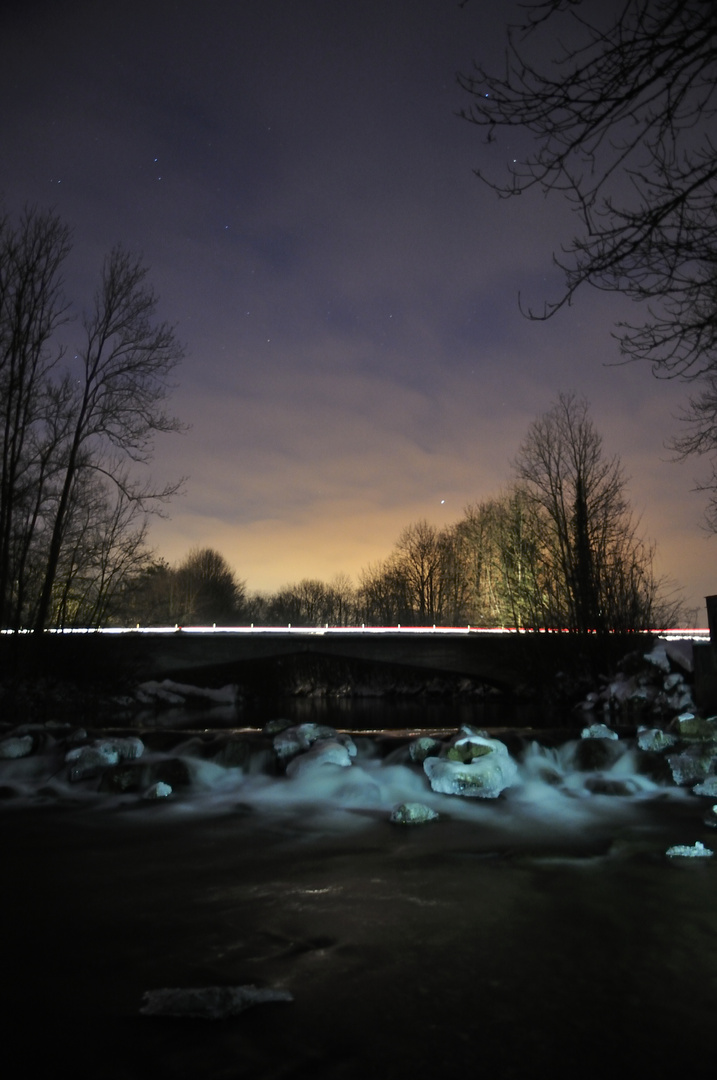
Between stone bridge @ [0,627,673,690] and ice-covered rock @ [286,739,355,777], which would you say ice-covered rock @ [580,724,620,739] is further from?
stone bridge @ [0,627,673,690]

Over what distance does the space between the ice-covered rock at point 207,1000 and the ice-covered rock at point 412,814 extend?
4.24 m

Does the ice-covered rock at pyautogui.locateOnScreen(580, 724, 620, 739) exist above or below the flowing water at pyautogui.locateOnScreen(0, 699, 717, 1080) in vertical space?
above

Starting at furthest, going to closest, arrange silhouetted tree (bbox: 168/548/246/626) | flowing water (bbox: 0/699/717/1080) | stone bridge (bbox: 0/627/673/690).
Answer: silhouetted tree (bbox: 168/548/246/626)
stone bridge (bbox: 0/627/673/690)
flowing water (bbox: 0/699/717/1080)

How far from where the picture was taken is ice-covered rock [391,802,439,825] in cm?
758

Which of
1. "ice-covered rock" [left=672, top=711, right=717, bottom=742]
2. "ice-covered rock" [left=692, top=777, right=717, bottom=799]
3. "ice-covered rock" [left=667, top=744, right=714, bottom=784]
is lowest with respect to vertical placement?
"ice-covered rock" [left=692, top=777, right=717, bottom=799]

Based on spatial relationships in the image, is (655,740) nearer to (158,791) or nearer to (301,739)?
(301,739)

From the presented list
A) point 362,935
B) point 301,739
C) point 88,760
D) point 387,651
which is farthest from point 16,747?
point 387,651

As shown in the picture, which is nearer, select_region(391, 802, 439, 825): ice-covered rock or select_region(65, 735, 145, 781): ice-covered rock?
select_region(391, 802, 439, 825): ice-covered rock

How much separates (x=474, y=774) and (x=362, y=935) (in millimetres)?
5007

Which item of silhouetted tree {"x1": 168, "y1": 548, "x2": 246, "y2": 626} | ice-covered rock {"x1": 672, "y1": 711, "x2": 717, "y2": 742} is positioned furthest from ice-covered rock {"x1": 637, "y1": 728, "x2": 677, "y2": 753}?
silhouetted tree {"x1": 168, "y1": 548, "x2": 246, "y2": 626}

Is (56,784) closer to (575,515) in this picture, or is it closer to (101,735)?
(101,735)

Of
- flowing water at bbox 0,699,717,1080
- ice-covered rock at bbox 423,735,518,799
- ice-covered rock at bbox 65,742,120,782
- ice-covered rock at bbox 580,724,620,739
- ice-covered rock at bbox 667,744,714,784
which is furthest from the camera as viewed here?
ice-covered rock at bbox 580,724,620,739

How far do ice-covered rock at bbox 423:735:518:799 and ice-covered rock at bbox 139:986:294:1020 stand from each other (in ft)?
19.2

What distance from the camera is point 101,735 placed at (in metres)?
12.0
